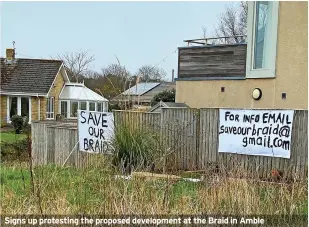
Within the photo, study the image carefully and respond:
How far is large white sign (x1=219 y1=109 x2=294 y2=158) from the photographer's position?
8.16 m

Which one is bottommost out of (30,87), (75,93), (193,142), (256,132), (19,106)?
(19,106)

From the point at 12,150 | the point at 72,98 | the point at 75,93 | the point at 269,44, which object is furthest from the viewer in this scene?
the point at 75,93

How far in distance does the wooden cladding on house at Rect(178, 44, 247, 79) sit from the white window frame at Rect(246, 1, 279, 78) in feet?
0.70

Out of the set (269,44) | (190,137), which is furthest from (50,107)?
(190,137)

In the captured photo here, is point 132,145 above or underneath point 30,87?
underneath

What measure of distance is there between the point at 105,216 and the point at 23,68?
29.6 m

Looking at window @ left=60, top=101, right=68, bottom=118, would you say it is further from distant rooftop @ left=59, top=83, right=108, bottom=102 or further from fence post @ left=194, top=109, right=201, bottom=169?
fence post @ left=194, top=109, right=201, bottom=169

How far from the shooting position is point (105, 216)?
4141 millimetres

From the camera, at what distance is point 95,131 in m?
10.0

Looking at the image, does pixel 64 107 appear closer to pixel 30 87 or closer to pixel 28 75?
pixel 30 87

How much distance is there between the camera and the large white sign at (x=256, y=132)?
321 inches

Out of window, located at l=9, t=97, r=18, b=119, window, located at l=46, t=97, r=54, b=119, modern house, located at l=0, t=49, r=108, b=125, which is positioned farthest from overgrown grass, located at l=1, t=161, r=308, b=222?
window, located at l=46, t=97, r=54, b=119

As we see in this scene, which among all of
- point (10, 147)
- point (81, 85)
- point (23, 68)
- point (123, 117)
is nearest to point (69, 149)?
point (123, 117)

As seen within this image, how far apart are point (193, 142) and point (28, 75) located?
24.4 meters
